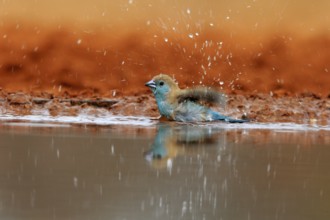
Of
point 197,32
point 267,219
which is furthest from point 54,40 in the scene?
point 267,219

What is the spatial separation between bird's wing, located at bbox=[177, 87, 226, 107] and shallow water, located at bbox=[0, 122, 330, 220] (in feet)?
3.42

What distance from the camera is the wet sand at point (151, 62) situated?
13.5 meters

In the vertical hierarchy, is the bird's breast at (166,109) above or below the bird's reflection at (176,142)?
above

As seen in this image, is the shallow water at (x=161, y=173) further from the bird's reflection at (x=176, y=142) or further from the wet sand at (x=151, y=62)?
the wet sand at (x=151, y=62)

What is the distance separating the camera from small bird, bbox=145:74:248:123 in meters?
10.4

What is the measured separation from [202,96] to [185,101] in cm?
25

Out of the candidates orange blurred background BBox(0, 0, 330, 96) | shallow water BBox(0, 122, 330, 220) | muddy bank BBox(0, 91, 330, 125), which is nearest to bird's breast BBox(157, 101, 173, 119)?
shallow water BBox(0, 122, 330, 220)

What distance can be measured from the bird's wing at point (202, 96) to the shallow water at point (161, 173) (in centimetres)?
104

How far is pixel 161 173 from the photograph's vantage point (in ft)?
20.0

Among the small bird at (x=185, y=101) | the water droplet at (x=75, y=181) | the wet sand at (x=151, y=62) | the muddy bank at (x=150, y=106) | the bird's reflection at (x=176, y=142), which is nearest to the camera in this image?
the water droplet at (x=75, y=181)

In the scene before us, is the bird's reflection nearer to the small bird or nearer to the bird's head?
the small bird

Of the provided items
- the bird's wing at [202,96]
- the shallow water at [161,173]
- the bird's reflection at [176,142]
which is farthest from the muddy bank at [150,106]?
the shallow water at [161,173]

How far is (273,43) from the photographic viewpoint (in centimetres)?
1408

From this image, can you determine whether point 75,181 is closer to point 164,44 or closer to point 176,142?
point 176,142
